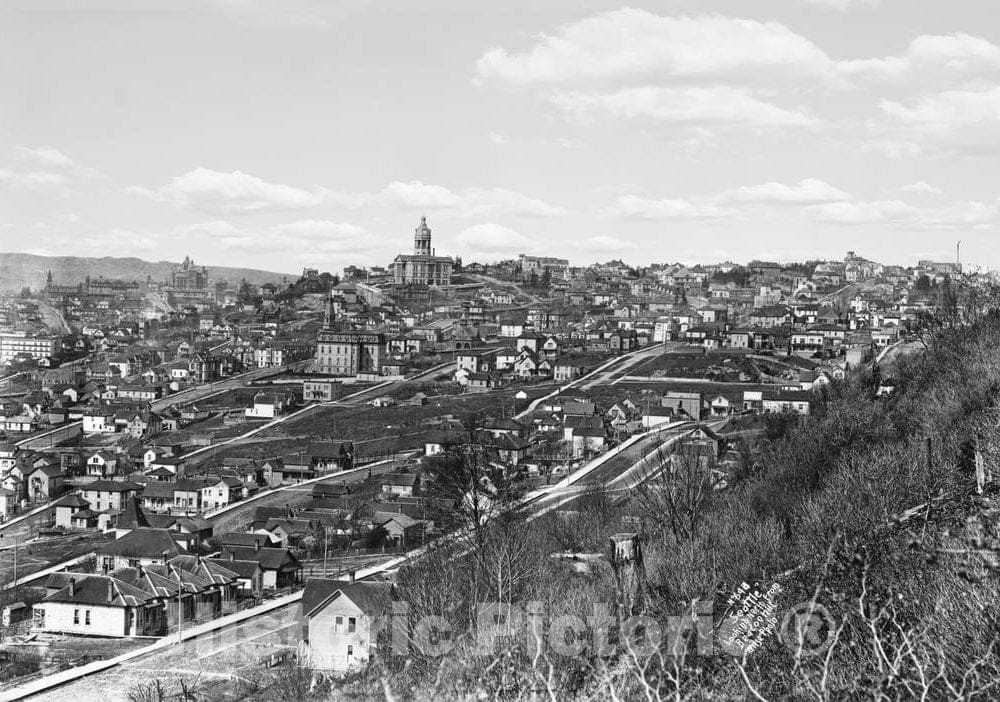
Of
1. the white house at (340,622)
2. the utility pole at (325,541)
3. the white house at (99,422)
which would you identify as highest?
the white house at (340,622)

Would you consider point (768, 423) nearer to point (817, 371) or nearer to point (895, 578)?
point (817, 371)

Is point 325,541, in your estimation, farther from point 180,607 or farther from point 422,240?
point 422,240

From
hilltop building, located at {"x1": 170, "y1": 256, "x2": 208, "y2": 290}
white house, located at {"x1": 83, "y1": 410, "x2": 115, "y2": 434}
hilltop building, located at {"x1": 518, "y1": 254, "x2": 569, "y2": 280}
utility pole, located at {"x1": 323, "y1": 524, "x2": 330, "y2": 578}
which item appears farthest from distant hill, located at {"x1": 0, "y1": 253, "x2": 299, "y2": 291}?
utility pole, located at {"x1": 323, "y1": 524, "x2": 330, "y2": 578}

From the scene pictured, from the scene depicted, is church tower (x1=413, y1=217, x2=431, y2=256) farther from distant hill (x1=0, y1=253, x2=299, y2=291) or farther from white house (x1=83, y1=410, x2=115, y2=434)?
white house (x1=83, y1=410, x2=115, y2=434)

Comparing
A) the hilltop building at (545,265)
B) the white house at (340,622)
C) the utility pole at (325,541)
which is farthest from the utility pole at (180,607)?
the hilltop building at (545,265)

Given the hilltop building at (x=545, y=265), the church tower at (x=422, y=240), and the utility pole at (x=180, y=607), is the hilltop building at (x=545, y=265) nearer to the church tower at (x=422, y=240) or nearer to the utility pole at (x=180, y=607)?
the church tower at (x=422, y=240)

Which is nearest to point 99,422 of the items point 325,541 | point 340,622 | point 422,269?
point 325,541

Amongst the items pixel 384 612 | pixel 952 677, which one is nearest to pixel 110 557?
pixel 384 612

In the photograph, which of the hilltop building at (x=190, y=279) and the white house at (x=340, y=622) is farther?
the hilltop building at (x=190, y=279)
